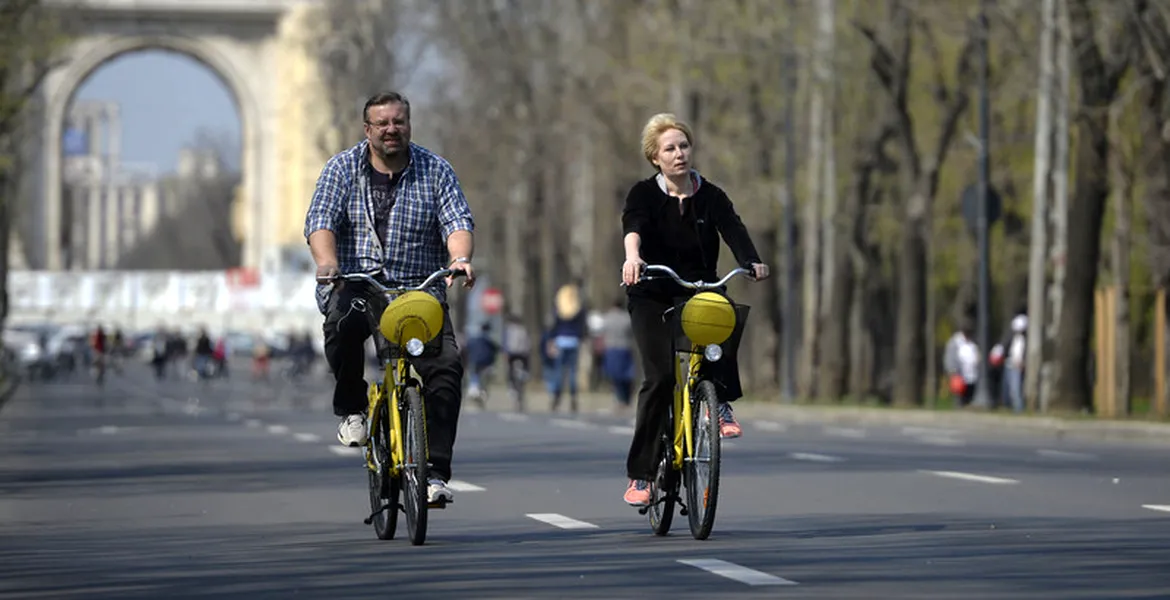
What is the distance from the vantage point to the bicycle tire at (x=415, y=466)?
41.3 ft

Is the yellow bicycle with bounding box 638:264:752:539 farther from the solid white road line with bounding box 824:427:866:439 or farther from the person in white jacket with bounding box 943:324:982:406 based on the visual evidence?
the person in white jacket with bounding box 943:324:982:406

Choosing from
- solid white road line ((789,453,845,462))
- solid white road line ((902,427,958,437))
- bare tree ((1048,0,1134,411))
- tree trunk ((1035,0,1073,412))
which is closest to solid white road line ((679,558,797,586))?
solid white road line ((789,453,845,462))

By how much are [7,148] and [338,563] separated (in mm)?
51801

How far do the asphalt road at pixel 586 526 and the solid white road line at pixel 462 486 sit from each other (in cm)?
9

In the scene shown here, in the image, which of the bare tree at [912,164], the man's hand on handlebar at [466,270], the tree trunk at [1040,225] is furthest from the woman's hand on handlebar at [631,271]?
the bare tree at [912,164]

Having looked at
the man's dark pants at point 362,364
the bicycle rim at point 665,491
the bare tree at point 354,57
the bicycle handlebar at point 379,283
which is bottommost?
the bicycle rim at point 665,491

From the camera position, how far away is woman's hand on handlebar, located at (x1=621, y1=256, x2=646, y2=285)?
1281cm

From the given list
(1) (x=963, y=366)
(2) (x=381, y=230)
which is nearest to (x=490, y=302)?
(1) (x=963, y=366)

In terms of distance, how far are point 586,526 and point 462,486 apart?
414cm

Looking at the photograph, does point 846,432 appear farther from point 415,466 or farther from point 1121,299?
point 415,466

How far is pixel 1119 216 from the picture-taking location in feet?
137

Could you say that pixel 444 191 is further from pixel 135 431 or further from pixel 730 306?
pixel 135 431

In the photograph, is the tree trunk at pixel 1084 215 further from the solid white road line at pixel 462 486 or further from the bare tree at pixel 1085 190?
the solid white road line at pixel 462 486

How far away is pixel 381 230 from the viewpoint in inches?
521
